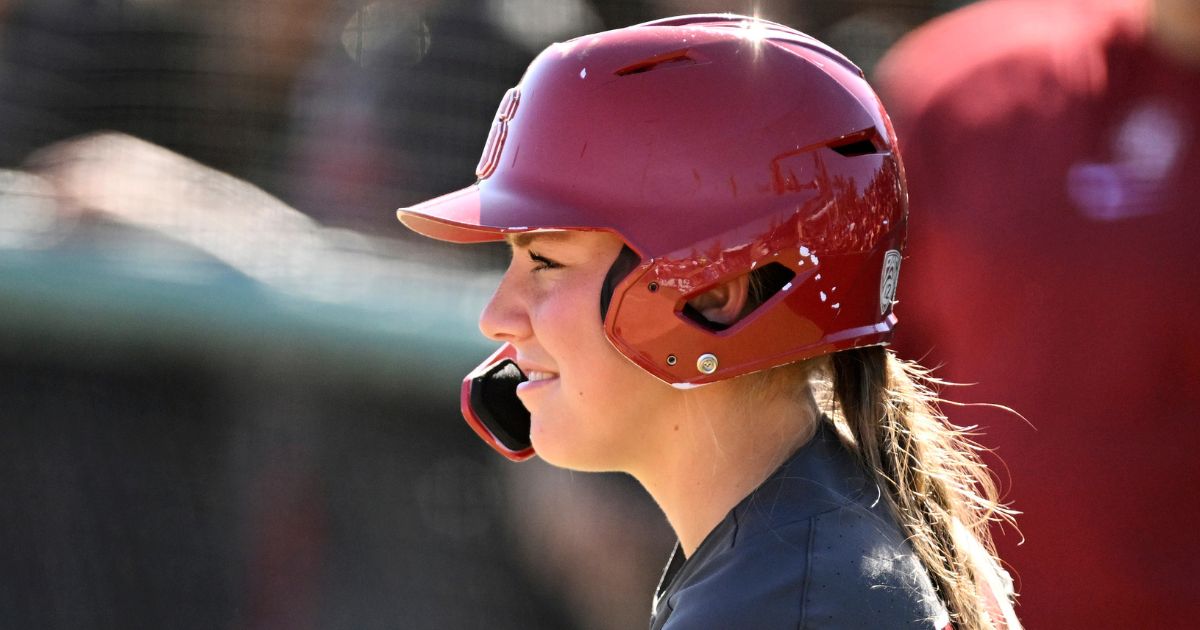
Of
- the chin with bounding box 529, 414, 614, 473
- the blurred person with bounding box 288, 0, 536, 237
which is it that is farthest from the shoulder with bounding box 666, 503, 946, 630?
the blurred person with bounding box 288, 0, 536, 237

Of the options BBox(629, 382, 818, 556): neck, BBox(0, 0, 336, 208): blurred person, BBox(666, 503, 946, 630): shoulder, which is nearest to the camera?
BBox(666, 503, 946, 630): shoulder

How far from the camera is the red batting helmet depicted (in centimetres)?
185

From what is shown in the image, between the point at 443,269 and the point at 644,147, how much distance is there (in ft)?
9.47

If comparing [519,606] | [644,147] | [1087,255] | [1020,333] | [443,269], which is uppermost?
[644,147]

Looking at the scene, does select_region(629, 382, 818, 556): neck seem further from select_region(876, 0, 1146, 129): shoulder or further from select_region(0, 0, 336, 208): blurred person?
select_region(0, 0, 336, 208): blurred person

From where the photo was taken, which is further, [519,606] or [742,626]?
[519,606]

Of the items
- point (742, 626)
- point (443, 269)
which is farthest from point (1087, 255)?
point (443, 269)

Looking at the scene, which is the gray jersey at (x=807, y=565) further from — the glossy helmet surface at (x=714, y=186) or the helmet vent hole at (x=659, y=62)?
the helmet vent hole at (x=659, y=62)

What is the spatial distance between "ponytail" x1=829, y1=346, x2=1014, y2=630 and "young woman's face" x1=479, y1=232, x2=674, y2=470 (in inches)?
11.9

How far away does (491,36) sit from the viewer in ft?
16.9

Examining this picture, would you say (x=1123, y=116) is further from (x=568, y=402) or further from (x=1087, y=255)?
(x=568, y=402)

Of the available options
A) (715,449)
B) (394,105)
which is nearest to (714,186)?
(715,449)

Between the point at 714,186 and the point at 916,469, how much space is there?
549mm

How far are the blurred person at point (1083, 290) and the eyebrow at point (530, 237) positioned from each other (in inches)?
45.5
